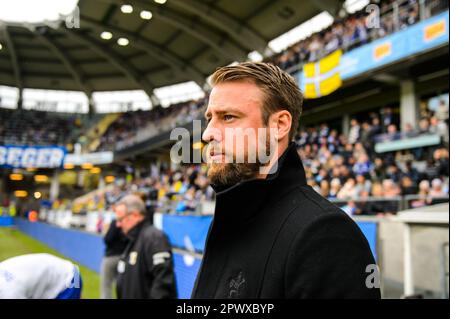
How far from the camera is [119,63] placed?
99.6 feet

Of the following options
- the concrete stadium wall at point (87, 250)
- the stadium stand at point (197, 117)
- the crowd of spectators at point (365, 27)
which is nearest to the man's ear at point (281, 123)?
the stadium stand at point (197, 117)

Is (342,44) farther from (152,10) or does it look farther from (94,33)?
(94,33)

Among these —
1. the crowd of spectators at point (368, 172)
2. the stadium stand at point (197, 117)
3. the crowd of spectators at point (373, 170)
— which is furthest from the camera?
the stadium stand at point (197, 117)

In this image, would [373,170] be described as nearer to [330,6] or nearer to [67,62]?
[330,6]

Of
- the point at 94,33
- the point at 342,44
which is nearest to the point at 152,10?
the point at 94,33

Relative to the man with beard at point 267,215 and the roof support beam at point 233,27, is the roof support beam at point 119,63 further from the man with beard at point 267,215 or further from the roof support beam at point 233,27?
the man with beard at point 267,215

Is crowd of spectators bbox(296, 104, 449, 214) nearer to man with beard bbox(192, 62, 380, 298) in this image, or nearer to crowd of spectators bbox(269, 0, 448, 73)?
crowd of spectators bbox(269, 0, 448, 73)

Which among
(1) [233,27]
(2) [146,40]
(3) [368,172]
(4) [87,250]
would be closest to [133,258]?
(3) [368,172]

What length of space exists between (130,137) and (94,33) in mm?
7828

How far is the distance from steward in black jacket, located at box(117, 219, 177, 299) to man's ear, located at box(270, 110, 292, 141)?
2.41 metres

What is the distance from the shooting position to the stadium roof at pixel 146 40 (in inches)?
789

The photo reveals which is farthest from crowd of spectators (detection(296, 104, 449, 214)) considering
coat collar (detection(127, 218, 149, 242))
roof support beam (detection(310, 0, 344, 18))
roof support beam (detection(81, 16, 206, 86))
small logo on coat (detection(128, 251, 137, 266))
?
roof support beam (detection(81, 16, 206, 86))

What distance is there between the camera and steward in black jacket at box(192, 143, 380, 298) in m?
0.91

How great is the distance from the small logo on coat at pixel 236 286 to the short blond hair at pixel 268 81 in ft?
1.47
